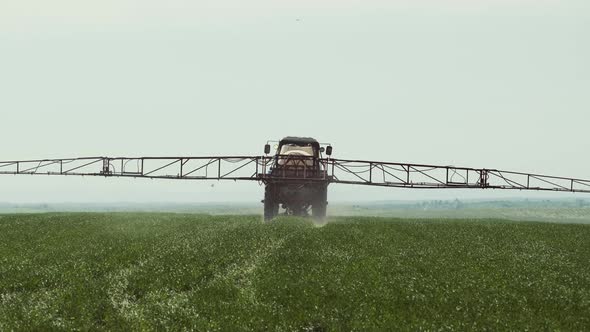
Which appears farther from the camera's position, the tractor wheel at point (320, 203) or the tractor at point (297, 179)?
the tractor wheel at point (320, 203)

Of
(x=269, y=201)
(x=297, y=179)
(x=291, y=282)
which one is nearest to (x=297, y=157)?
(x=297, y=179)

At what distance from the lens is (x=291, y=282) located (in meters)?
16.0

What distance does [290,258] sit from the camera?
20031mm

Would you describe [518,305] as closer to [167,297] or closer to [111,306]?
[167,297]

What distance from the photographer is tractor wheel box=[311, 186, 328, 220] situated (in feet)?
136

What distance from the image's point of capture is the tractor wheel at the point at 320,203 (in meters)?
41.5

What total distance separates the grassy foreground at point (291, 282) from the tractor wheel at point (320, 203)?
1383cm

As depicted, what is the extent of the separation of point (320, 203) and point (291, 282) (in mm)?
25629

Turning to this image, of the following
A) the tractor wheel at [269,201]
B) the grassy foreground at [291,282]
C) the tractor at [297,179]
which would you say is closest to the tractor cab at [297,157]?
the tractor at [297,179]

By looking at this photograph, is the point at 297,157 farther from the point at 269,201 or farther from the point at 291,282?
the point at 291,282

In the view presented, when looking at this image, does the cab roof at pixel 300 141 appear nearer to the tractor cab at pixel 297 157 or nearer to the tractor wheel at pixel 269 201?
the tractor cab at pixel 297 157

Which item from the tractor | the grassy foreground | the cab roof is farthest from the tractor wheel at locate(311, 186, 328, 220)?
the grassy foreground

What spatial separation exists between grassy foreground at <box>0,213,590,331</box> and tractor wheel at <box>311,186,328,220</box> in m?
13.8

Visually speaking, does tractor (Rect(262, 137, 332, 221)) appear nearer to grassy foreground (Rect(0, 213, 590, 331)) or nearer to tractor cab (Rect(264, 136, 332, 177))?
tractor cab (Rect(264, 136, 332, 177))
